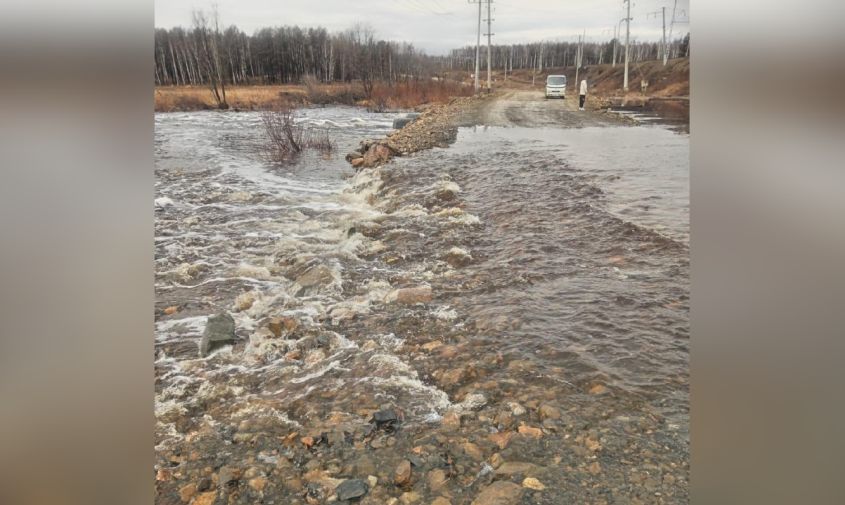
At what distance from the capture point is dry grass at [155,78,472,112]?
292 centimetres

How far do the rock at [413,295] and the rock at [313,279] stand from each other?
403mm

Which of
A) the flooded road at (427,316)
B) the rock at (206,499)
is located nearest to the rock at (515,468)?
the flooded road at (427,316)

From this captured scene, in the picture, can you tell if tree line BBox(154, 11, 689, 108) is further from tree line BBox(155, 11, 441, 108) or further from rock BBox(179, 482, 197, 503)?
rock BBox(179, 482, 197, 503)

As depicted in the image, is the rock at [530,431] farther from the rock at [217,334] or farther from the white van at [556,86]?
the white van at [556,86]

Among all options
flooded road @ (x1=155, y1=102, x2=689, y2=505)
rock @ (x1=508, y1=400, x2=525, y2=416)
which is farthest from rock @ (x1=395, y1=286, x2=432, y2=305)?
rock @ (x1=508, y1=400, x2=525, y2=416)

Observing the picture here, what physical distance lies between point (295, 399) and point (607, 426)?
110 centimetres

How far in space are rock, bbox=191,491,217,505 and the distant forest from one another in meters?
2.04

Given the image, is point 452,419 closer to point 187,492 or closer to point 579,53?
point 187,492

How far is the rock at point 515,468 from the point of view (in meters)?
1.53

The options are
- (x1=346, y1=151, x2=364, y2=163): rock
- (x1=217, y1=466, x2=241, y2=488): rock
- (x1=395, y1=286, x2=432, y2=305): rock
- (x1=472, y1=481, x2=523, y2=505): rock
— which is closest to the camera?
(x1=472, y1=481, x2=523, y2=505): rock
